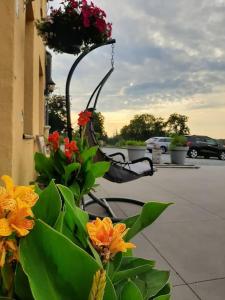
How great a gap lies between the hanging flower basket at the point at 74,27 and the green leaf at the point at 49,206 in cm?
233

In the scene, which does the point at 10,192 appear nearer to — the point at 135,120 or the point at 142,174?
the point at 142,174

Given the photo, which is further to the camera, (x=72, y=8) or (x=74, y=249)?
(x=72, y=8)

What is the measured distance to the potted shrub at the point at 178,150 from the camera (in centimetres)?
1133

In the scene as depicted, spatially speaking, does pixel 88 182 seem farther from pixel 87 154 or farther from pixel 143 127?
pixel 143 127

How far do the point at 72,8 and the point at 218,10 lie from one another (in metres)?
5.51

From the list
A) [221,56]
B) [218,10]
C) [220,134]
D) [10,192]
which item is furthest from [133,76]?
[220,134]

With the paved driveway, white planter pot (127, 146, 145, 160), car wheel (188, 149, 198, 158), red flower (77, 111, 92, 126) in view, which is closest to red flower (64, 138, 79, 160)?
Answer: red flower (77, 111, 92, 126)

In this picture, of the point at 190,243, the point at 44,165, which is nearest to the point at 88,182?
the point at 44,165

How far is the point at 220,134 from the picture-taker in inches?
1237

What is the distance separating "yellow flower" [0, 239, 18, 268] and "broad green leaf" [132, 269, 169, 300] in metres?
0.34

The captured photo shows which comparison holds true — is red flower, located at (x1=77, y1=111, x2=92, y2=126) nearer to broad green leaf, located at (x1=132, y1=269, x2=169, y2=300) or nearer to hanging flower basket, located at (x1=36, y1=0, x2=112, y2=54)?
hanging flower basket, located at (x1=36, y1=0, x2=112, y2=54)

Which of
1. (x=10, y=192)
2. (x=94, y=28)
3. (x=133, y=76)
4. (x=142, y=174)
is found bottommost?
(x=142, y=174)

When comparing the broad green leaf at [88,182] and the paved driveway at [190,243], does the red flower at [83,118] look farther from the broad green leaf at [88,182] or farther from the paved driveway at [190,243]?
the paved driveway at [190,243]

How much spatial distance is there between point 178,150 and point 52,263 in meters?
11.1
